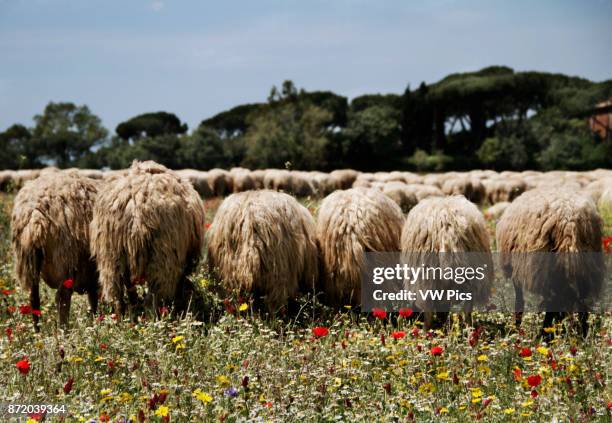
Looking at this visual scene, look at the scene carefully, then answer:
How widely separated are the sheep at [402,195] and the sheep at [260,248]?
13.4m

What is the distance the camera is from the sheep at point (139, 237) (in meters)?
5.64

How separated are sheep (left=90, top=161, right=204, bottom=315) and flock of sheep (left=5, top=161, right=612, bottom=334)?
11 millimetres

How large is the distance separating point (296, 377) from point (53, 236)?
3179mm

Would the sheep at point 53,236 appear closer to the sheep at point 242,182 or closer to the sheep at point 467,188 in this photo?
the sheep at point 242,182

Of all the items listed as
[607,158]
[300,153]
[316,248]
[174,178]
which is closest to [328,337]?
[316,248]

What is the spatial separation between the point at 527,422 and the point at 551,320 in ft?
9.29

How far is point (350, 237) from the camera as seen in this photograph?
20.9 feet

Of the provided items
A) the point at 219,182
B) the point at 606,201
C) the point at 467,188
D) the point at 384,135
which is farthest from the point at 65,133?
the point at 606,201

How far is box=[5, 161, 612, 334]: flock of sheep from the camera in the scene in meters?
5.70

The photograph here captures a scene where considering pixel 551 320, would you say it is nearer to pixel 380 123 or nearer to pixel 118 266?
pixel 118 266

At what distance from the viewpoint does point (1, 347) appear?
4555 mm

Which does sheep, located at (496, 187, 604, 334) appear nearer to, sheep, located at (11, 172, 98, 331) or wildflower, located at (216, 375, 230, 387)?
wildflower, located at (216, 375, 230, 387)

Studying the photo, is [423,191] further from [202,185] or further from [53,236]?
[53,236]

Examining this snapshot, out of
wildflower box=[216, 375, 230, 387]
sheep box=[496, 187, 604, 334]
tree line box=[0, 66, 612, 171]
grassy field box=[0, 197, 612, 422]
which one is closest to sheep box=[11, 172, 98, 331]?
grassy field box=[0, 197, 612, 422]
